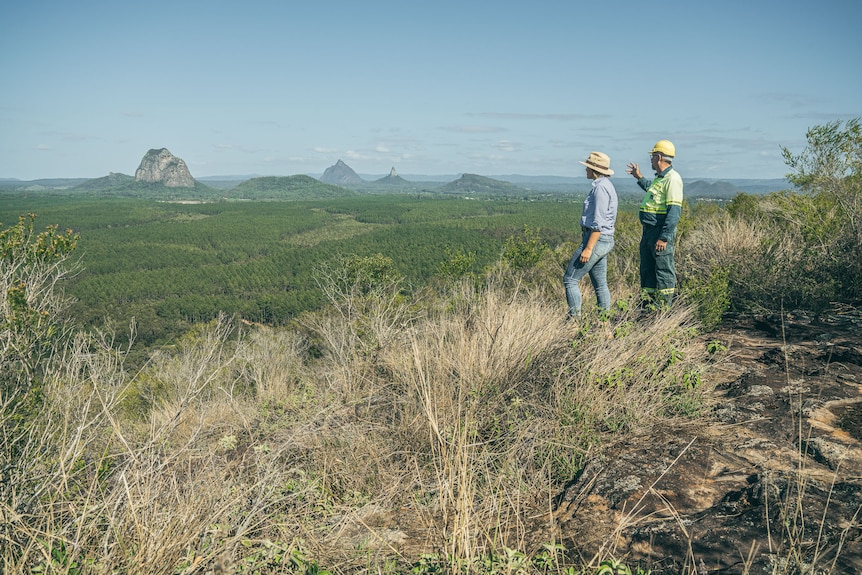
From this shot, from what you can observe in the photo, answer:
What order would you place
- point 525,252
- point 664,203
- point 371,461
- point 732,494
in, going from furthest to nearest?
point 525,252 < point 664,203 < point 371,461 < point 732,494

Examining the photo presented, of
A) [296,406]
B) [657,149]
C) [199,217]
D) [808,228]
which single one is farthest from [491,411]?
[199,217]

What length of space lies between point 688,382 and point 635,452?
635 mm

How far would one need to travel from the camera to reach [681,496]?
2.02 metres

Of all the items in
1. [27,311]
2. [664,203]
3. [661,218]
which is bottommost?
[27,311]

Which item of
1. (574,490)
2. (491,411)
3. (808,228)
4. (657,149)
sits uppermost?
(657,149)

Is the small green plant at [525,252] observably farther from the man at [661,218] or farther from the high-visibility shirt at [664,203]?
the high-visibility shirt at [664,203]

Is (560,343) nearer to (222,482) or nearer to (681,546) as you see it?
(681,546)

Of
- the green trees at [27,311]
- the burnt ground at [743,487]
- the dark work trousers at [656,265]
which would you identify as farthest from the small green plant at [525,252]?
the green trees at [27,311]

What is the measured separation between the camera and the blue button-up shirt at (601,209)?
13.9ft

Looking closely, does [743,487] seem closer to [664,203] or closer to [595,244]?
[595,244]

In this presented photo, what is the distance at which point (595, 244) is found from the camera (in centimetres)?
422

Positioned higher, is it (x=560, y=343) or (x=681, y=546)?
(x=560, y=343)

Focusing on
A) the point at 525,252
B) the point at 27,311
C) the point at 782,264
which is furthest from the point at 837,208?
the point at 27,311

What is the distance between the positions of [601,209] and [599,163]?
52 cm
